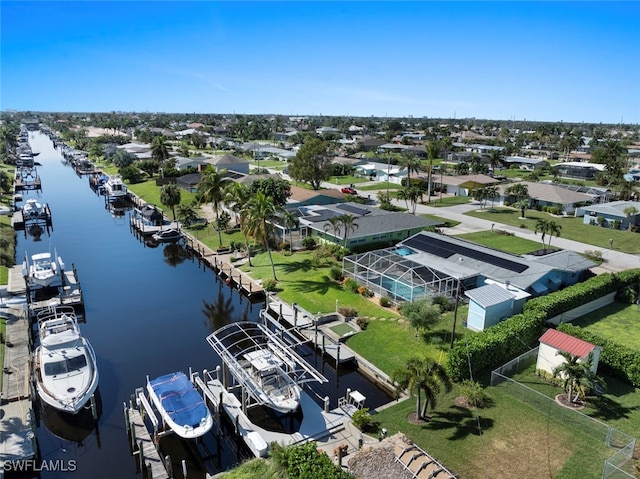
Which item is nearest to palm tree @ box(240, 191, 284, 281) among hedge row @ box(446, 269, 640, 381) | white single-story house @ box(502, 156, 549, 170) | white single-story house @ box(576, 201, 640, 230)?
hedge row @ box(446, 269, 640, 381)

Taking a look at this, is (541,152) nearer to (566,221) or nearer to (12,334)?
(566,221)

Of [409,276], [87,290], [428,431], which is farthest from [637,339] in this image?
[87,290]

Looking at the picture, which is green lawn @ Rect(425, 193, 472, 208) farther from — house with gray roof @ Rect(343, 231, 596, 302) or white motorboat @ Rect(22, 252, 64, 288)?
white motorboat @ Rect(22, 252, 64, 288)

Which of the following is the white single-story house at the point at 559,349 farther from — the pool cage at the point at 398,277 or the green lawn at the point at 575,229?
the green lawn at the point at 575,229

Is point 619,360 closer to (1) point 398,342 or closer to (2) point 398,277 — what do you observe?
(1) point 398,342

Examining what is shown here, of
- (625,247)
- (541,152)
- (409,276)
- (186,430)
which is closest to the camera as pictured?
(186,430)

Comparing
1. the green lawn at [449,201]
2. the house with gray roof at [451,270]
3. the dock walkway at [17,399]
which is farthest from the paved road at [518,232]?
the dock walkway at [17,399]
